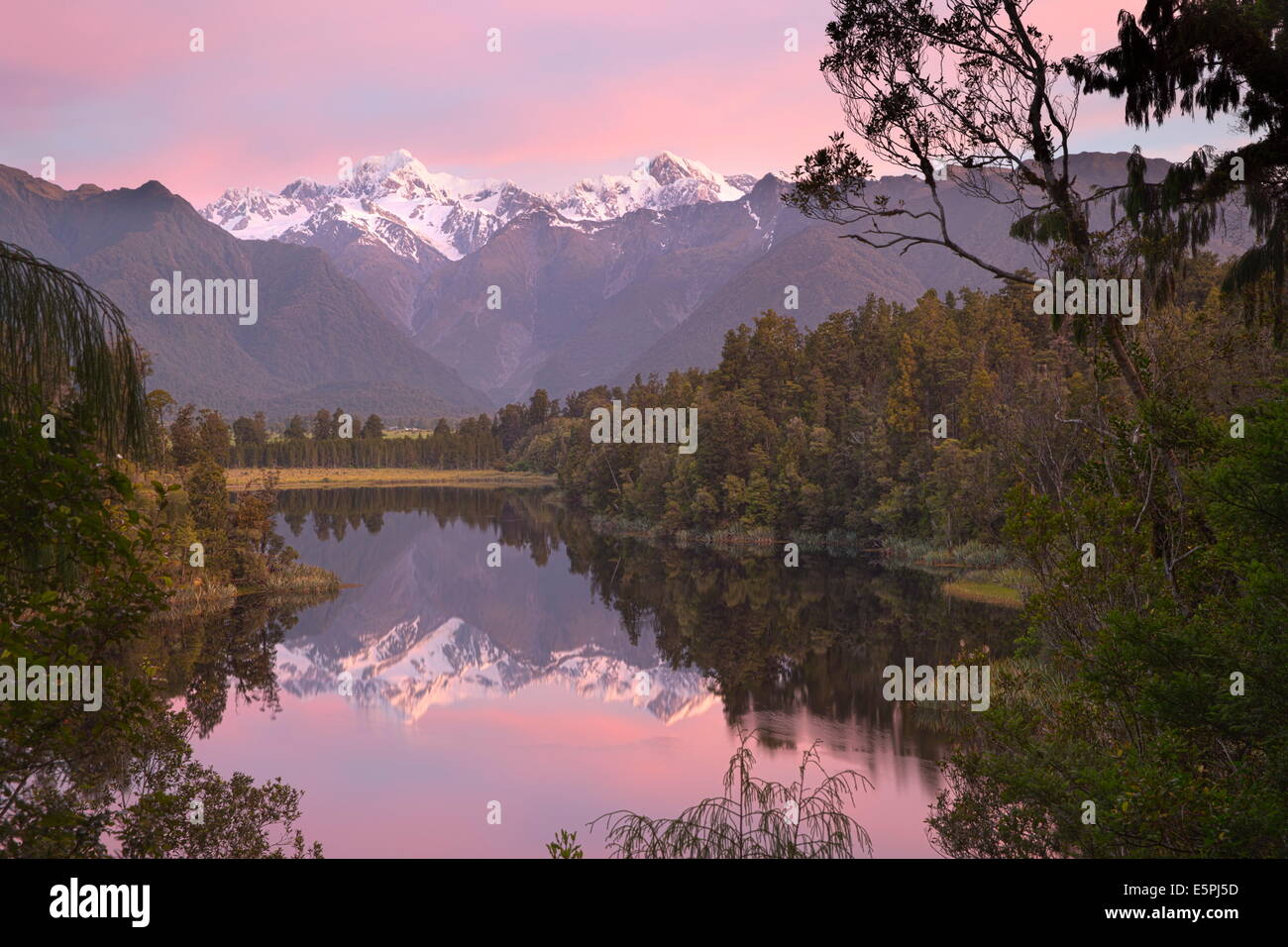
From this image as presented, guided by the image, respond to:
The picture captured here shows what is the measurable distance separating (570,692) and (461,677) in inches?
259

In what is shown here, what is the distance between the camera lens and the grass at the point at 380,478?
563 feet

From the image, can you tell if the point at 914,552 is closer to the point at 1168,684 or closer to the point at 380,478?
the point at 1168,684

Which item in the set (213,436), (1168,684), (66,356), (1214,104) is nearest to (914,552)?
(213,436)

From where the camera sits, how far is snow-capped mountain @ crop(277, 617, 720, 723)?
40.6 metres

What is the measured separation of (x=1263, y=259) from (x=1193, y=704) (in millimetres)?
7078

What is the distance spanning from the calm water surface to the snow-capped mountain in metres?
0.16

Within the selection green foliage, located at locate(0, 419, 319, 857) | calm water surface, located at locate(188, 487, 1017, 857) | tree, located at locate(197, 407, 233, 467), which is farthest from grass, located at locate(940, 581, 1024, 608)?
green foliage, located at locate(0, 419, 319, 857)

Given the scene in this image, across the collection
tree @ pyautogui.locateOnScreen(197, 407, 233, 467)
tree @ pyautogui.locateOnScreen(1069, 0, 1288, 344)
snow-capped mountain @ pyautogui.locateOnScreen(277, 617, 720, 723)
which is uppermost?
tree @ pyautogui.locateOnScreen(1069, 0, 1288, 344)

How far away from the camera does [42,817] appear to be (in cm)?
816

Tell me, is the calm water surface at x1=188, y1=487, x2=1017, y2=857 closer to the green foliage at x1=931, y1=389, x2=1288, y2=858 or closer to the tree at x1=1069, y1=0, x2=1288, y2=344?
the green foliage at x1=931, y1=389, x2=1288, y2=858

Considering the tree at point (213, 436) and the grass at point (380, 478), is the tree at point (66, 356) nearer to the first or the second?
the tree at point (213, 436)

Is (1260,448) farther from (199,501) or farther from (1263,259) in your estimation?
(199,501)
